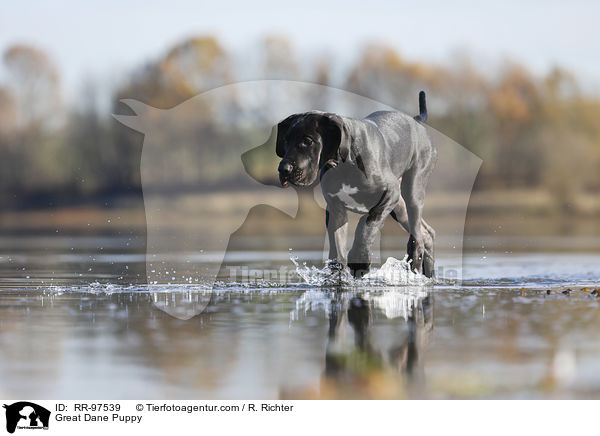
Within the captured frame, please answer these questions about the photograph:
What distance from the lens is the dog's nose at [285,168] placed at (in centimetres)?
781

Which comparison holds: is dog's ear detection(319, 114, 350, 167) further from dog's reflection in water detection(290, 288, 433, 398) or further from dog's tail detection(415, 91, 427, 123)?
dog's tail detection(415, 91, 427, 123)

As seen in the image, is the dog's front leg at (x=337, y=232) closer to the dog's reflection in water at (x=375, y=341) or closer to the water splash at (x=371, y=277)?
the water splash at (x=371, y=277)

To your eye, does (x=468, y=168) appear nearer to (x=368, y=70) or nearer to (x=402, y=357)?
(x=402, y=357)

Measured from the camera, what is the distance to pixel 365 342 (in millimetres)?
5914

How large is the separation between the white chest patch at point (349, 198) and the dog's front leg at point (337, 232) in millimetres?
91

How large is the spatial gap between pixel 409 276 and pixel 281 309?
243cm

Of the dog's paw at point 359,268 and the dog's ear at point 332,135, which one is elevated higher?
the dog's ear at point 332,135

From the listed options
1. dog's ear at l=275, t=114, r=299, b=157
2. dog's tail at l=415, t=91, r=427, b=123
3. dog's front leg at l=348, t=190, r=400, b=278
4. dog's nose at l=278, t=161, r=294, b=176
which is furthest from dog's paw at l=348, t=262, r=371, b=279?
dog's tail at l=415, t=91, r=427, b=123

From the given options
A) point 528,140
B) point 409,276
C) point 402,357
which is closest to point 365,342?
point 402,357

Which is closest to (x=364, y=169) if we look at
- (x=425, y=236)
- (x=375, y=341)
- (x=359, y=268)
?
(x=359, y=268)

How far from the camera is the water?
476 cm

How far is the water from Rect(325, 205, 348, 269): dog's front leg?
24 cm
